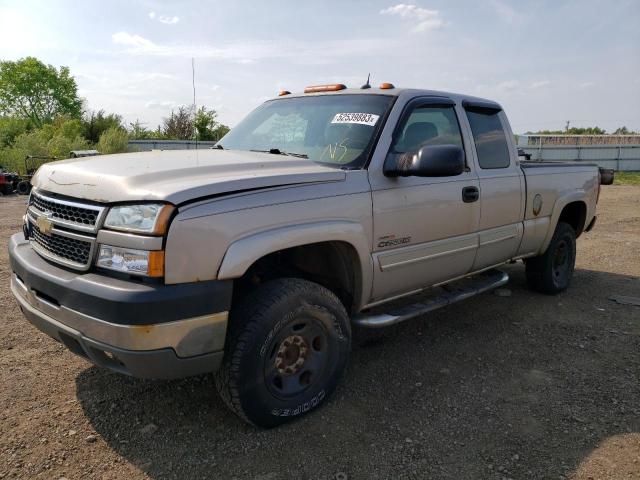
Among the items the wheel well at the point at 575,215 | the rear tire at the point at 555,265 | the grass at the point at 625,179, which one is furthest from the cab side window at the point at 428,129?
the grass at the point at 625,179

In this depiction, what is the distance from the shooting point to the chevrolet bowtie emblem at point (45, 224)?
2748 millimetres

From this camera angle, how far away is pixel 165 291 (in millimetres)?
2295

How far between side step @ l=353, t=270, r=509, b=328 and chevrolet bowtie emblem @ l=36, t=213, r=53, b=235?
1888 millimetres

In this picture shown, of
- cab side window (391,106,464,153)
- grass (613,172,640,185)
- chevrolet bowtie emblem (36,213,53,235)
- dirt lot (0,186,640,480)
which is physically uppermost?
cab side window (391,106,464,153)

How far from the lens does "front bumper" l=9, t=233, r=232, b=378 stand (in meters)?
2.27

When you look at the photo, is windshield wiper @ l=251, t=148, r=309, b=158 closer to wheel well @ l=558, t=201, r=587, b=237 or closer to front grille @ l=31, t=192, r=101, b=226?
front grille @ l=31, t=192, r=101, b=226

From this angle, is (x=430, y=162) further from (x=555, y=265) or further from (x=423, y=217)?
(x=555, y=265)

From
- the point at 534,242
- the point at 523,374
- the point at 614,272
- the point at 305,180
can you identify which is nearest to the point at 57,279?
the point at 305,180

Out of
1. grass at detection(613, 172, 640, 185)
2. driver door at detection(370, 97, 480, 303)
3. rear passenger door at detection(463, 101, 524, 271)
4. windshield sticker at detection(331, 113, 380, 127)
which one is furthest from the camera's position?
grass at detection(613, 172, 640, 185)

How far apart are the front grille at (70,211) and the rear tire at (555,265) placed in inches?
176

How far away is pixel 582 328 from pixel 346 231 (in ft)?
9.32

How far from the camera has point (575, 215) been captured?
5785 mm

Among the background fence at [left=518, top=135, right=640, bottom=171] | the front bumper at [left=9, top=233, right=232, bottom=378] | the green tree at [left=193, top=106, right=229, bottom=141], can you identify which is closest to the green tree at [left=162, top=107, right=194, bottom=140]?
the green tree at [left=193, top=106, right=229, bottom=141]

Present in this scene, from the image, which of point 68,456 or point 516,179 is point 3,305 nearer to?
point 68,456
